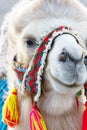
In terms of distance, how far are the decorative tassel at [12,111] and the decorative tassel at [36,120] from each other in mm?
88

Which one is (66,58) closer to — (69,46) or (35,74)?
(69,46)

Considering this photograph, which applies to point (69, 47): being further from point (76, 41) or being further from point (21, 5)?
point (21, 5)

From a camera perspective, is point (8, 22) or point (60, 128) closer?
point (60, 128)

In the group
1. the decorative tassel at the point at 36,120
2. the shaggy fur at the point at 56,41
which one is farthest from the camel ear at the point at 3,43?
the decorative tassel at the point at 36,120

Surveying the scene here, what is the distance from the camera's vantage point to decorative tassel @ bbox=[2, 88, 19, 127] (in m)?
2.38

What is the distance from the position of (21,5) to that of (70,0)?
28cm

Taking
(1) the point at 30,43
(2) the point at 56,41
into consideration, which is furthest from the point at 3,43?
(2) the point at 56,41

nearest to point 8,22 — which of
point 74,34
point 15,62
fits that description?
point 15,62

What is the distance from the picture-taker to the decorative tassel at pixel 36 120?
2307mm

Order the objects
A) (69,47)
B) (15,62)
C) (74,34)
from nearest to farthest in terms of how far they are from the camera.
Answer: (69,47) → (74,34) → (15,62)

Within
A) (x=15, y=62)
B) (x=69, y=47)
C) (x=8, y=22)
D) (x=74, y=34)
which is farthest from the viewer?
(x=8, y=22)

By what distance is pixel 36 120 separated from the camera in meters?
2.30

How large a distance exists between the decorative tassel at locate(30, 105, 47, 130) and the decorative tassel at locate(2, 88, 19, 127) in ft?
0.29

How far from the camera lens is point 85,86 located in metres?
2.34
